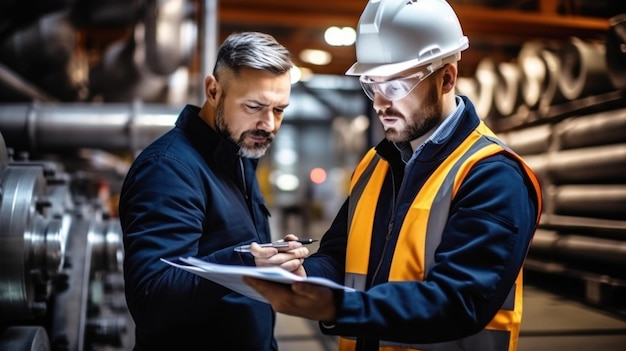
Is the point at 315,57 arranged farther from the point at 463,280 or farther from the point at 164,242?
the point at 463,280

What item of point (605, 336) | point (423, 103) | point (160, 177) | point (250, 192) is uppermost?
point (423, 103)

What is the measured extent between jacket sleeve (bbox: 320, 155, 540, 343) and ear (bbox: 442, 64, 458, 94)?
261 mm

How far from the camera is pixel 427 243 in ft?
4.23

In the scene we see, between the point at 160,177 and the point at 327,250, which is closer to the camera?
the point at 160,177

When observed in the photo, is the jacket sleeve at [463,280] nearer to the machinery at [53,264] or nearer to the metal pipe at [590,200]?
the machinery at [53,264]

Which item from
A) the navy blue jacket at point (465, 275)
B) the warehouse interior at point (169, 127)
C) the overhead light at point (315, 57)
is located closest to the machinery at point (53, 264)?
the warehouse interior at point (169, 127)

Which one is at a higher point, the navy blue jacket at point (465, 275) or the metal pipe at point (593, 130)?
the navy blue jacket at point (465, 275)

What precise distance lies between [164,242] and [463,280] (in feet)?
2.39

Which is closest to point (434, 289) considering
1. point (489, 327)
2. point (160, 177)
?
point (489, 327)

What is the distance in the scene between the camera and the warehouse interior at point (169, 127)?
2413 mm

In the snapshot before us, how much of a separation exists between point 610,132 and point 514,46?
523 centimetres

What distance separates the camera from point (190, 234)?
145cm

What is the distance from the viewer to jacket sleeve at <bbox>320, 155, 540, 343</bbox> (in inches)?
45.5

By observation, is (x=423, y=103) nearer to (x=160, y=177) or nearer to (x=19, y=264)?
(x=160, y=177)
